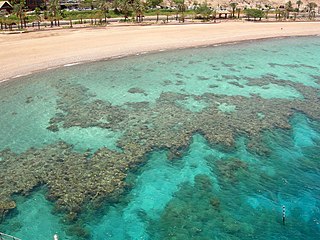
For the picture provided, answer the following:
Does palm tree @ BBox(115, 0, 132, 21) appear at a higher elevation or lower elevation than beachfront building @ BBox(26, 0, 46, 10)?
lower

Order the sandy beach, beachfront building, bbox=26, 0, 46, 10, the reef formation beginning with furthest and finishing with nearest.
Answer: beachfront building, bbox=26, 0, 46, 10, the sandy beach, the reef formation

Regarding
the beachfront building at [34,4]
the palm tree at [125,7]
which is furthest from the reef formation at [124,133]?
the beachfront building at [34,4]

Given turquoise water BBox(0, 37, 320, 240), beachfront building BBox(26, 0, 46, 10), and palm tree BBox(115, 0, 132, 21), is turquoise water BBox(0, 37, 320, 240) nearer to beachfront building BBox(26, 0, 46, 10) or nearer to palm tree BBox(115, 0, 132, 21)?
A: palm tree BBox(115, 0, 132, 21)

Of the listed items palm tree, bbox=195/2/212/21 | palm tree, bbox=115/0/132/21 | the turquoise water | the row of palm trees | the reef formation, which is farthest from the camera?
palm tree, bbox=195/2/212/21

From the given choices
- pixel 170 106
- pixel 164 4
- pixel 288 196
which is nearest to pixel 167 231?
pixel 288 196

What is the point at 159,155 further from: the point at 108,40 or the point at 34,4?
the point at 34,4

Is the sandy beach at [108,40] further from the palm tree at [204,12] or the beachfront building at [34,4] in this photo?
the beachfront building at [34,4]

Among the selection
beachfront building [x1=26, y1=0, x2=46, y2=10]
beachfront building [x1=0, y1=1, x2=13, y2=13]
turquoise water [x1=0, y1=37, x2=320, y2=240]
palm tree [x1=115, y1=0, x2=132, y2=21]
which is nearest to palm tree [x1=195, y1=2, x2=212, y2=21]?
palm tree [x1=115, y1=0, x2=132, y2=21]
